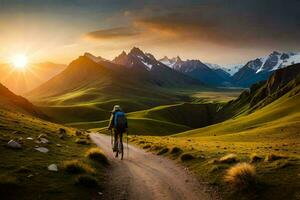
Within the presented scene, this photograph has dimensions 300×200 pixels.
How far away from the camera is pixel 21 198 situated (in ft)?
51.1

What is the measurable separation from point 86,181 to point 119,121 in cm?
952

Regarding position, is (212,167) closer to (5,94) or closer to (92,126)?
(5,94)

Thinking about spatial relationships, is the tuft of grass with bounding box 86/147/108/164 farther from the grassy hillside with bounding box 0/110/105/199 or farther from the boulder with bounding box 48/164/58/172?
the boulder with bounding box 48/164/58/172

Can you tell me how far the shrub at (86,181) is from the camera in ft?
60.3

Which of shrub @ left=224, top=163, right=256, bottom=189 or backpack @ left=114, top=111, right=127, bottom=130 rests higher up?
backpack @ left=114, top=111, right=127, bottom=130

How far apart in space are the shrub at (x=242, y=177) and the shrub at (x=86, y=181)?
681 centimetres

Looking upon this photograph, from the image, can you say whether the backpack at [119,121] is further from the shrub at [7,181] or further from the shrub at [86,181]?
the shrub at [7,181]

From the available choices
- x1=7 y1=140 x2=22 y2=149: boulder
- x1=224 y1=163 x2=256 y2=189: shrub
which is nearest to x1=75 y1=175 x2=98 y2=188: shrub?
x1=224 y1=163 x2=256 y2=189: shrub

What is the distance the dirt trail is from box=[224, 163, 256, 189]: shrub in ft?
3.84

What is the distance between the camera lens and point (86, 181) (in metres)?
18.6

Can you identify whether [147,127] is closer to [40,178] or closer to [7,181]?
[40,178]

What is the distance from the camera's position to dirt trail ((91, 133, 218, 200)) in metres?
17.8

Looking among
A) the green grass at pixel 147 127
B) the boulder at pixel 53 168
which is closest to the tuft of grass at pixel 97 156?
the boulder at pixel 53 168

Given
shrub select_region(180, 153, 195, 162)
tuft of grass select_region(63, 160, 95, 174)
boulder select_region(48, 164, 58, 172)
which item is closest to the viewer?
boulder select_region(48, 164, 58, 172)
